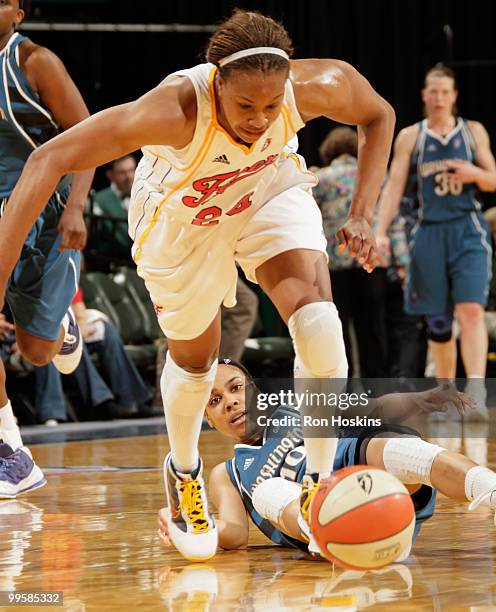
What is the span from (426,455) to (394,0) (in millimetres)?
7817

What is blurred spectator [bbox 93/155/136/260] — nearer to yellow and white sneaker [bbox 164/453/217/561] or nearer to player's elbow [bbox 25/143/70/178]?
yellow and white sneaker [bbox 164/453/217/561]

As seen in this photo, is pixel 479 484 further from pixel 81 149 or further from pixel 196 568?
pixel 81 149

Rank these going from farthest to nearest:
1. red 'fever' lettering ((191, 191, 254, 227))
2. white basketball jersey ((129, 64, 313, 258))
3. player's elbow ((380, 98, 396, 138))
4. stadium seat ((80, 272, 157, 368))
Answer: stadium seat ((80, 272, 157, 368)), player's elbow ((380, 98, 396, 138)), red 'fever' lettering ((191, 191, 254, 227)), white basketball jersey ((129, 64, 313, 258))

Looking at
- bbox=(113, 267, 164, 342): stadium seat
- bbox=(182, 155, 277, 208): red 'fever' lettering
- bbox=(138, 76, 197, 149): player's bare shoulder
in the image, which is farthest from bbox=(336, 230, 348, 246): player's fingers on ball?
bbox=(113, 267, 164, 342): stadium seat

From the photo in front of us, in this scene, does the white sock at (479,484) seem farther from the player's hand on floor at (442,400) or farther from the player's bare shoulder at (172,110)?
the player's bare shoulder at (172,110)

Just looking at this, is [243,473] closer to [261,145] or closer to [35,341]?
[261,145]

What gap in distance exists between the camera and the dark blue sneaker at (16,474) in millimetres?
4387

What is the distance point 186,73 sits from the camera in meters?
2.93

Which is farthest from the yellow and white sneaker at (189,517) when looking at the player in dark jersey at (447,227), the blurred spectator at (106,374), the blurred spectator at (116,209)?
the blurred spectator at (116,209)

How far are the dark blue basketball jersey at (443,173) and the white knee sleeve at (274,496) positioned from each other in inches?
159

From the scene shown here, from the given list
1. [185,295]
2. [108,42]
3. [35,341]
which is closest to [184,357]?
[185,295]

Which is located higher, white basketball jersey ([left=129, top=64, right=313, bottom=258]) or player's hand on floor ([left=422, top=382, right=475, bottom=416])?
white basketball jersey ([left=129, top=64, right=313, bottom=258])

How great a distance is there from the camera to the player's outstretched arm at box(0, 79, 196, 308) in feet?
8.61

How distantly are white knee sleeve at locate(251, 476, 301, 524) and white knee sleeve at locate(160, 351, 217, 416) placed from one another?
0.96ft
